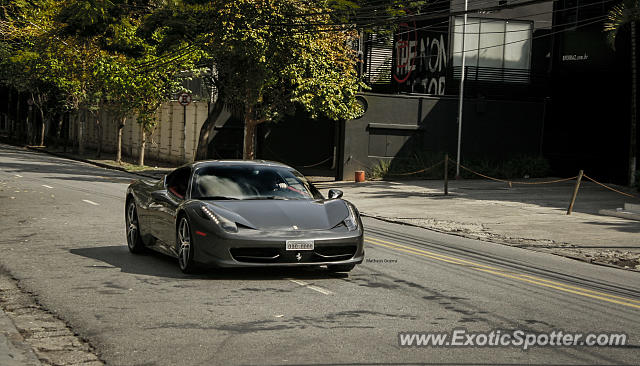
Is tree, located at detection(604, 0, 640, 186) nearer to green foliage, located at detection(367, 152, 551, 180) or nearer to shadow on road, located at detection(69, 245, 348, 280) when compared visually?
green foliage, located at detection(367, 152, 551, 180)

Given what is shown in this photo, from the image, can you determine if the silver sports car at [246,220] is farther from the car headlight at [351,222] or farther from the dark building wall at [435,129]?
the dark building wall at [435,129]

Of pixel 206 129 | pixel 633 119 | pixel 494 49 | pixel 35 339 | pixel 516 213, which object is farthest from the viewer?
pixel 494 49

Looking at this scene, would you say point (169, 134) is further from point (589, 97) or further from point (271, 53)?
point (589, 97)

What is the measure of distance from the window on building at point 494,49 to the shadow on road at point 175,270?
32083 millimetres

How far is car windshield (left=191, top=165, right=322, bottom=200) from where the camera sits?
1157cm

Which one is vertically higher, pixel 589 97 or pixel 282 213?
pixel 589 97

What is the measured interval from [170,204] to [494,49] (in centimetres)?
3369

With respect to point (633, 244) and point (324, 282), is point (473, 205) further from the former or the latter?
point (324, 282)

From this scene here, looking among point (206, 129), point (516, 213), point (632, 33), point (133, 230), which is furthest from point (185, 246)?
point (206, 129)

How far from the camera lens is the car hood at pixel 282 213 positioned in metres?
10.6

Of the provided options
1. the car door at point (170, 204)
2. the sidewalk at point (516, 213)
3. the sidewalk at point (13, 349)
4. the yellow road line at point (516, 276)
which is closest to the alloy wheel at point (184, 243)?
the car door at point (170, 204)

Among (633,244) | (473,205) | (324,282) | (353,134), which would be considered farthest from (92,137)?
(324,282)

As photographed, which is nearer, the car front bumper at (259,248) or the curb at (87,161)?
the car front bumper at (259,248)

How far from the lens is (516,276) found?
12211 millimetres
